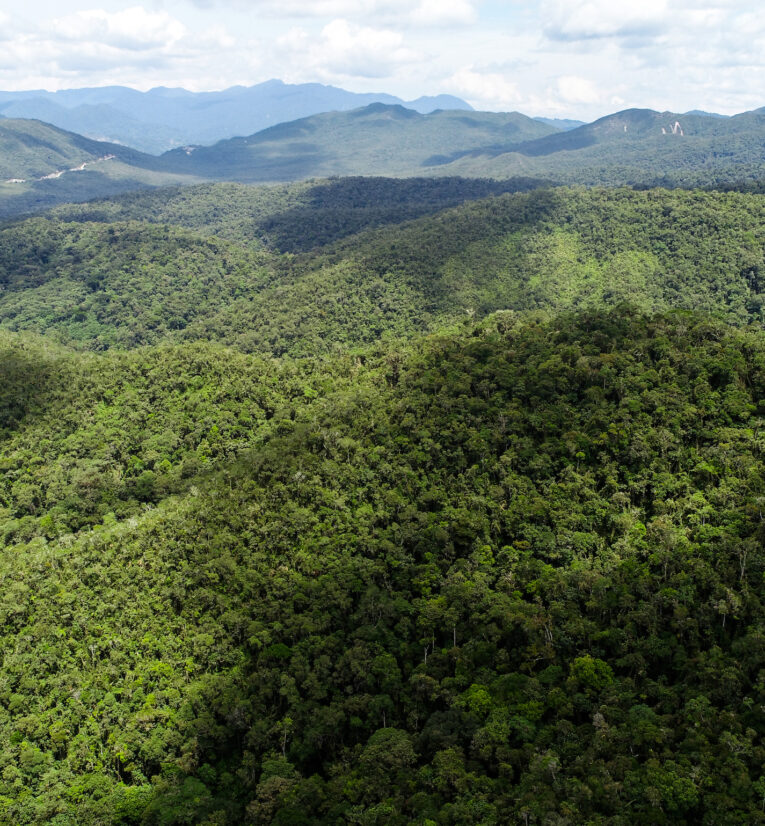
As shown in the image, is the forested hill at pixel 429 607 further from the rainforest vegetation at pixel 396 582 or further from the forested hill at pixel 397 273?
the forested hill at pixel 397 273

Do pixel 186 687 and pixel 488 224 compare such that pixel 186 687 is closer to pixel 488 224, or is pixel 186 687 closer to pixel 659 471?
pixel 659 471

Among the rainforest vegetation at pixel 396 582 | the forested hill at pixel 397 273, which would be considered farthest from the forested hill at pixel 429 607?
the forested hill at pixel 397 273

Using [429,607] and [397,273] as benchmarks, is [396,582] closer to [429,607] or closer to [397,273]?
[429,607]

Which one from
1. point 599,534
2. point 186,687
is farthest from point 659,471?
point 186,687

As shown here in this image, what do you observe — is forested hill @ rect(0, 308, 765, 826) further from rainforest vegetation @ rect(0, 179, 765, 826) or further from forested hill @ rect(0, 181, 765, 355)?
forested hill @ rect(0, 181, 765, 355)

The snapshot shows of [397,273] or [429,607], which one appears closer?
[429,607]

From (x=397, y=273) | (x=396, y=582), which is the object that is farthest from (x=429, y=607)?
(x=397, y=273)

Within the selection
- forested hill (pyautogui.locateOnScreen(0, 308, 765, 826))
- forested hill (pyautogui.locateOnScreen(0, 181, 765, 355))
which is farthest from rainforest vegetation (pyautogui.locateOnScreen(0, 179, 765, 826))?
forested hill (pyautogui.locateOnScreen(0, 181, 765, 355))
